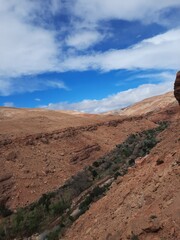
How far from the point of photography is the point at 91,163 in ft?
105

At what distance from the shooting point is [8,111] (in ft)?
160

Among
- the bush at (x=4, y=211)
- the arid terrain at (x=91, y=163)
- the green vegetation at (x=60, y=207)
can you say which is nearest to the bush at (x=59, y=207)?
the green vegetation at (x=60, y=207)

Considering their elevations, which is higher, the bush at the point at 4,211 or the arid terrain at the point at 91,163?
the arid terrain at the point at 91,163

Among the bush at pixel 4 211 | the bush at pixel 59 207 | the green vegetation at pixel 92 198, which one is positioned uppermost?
the green vegetation at pixel 92 198

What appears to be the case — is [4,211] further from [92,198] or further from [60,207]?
[92,198]

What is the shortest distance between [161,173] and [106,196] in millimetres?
2567

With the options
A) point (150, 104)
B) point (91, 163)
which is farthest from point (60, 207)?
point (150, 104)

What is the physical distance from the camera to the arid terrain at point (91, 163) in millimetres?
10484

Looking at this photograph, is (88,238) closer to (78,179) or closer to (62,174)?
(78,179)

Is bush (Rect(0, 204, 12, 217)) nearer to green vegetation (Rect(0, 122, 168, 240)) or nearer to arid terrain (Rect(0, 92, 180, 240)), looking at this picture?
arid terrain (Rect(0, 92, 180, 240))

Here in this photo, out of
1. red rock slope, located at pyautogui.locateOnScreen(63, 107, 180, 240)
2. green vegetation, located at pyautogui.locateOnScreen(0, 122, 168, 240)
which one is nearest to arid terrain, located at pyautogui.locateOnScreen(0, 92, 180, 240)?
red rock slope, located at pyautogui.locateOnScreen(63, 107, 180, 240)

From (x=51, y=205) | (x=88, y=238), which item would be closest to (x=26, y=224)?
(x=51, y=205)

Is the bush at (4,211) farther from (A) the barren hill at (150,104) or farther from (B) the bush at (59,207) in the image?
(A) the barren hill at (150,104)

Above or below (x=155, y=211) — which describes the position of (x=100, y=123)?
above
